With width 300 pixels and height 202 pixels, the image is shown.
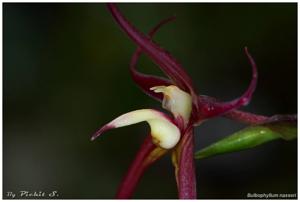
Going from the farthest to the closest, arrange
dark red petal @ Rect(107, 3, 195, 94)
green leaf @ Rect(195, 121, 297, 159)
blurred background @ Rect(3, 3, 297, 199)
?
1. blurred background @ Rect(3, 3, 297, 199)
2. green leaf @ Rect(195, 121, 297, 159)
3. dark red petal @ Rect(107, 3, 195, 94)

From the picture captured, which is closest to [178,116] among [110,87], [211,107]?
[211,107]

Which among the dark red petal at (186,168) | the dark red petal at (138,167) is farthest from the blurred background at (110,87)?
the dark red petal at (186,168)

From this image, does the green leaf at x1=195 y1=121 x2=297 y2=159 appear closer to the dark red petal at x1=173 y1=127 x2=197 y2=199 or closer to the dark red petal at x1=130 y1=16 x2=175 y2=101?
the dark red petal at x1=173 y1=127 x2=197 y2=199

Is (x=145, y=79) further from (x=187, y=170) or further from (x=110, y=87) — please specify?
(x=110, y=87)

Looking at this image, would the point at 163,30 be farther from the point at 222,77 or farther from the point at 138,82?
the point at 138,82

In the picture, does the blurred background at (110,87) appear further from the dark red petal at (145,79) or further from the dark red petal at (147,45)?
the dark red petal at (147,45)

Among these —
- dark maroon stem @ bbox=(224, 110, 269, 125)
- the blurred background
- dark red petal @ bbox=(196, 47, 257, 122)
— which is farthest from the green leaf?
the blurred background

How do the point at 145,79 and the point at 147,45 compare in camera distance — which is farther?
the point at 145,79
